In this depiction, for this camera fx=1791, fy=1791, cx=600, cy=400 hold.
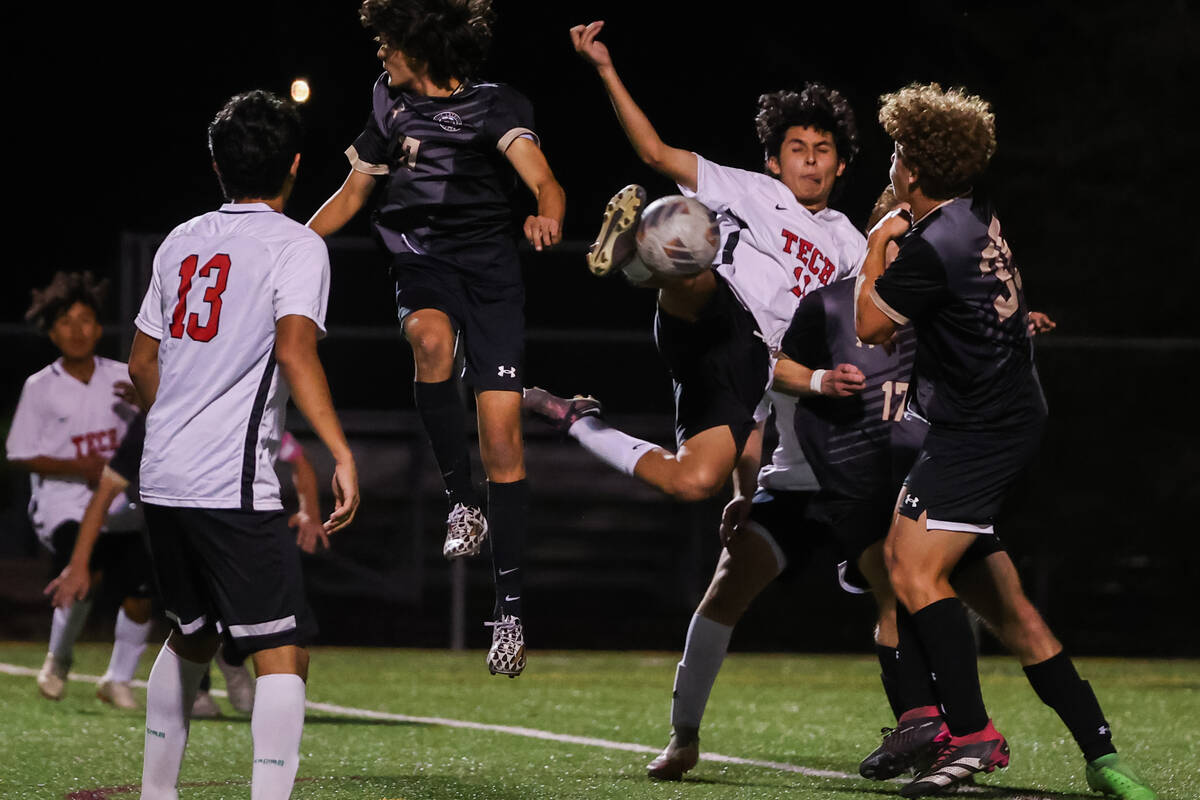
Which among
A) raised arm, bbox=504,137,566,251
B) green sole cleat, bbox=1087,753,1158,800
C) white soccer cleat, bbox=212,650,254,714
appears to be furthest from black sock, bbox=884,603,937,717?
white soccer cleat, bbox=212,650,254,714

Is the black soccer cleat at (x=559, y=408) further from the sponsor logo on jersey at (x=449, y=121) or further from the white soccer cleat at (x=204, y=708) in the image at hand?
the white soccer cleat at (x=204, y=708)

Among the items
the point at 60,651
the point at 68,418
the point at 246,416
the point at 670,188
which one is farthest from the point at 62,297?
the point at 670,188

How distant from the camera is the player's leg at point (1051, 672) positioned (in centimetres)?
581

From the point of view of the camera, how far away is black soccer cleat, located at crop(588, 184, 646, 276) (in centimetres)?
555

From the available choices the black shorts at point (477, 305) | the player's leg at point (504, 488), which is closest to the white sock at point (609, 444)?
the player's leg at point (504, 488)

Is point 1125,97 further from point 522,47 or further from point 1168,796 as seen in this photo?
point 1168,796

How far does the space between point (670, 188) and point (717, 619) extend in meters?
10.0

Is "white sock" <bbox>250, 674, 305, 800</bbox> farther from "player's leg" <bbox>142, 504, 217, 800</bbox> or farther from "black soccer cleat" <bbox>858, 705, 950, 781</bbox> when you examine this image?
"black soccer cleat" <bbox>858, 705, 950, 781</bbox>

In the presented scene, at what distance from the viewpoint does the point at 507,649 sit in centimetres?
552

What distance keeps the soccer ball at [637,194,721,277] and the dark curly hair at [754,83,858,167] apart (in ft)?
3.79

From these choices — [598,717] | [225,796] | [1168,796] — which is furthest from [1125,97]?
[225,796]

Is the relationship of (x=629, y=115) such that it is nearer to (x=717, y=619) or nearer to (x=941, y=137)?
(x=941, y=137)

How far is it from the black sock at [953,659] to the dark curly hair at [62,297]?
5.24 metres

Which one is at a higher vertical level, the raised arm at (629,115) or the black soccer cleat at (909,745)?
the raised arm at (629,115)
